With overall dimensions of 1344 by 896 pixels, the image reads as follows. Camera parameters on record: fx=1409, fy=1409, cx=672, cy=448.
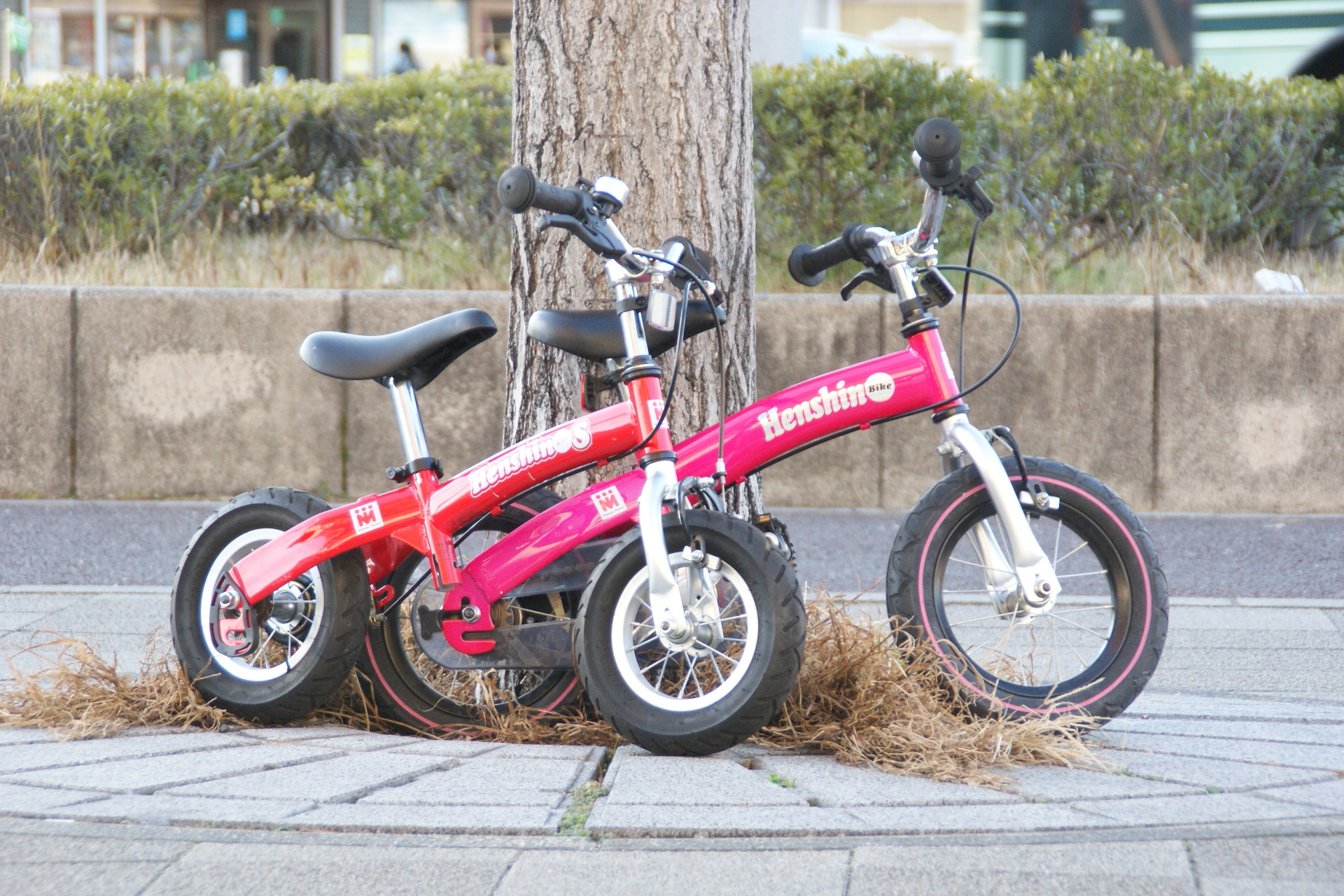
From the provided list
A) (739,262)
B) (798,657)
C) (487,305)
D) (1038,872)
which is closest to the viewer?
(1038,872)

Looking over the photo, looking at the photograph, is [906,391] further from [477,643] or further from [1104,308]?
[1104,308]

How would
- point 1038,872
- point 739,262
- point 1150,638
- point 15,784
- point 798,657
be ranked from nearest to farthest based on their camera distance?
point 1038,872 → point 15,784 → point 798,657 → point 1150,638 → point 739,262

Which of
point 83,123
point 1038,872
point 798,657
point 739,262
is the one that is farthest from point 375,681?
point 83,123

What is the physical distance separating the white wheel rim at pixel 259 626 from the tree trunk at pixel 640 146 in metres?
0.79

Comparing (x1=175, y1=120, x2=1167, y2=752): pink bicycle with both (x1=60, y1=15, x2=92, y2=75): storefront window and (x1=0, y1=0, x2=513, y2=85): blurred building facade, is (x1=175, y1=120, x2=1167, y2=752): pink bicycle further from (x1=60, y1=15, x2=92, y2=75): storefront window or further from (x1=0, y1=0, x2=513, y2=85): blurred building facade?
(x1=60, y1=15, x2=92, y2=75): storefront window

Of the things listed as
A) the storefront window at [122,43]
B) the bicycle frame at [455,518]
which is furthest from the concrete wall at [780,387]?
the storefront window at [122,43]

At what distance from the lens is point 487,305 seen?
6.84 meters

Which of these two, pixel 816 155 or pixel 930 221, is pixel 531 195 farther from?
pixel 816 155

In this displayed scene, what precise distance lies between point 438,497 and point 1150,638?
5.62 feet

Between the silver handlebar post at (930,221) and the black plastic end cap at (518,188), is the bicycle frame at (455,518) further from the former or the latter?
the silver handlebar post at (930,221)

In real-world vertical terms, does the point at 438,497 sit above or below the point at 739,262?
below

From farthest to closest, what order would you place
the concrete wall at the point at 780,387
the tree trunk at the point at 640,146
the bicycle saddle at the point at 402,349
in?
1. the concrete wall at the point at 780,387
2. the tree trunk at the point at 640,146
3. the bicycle saddle at the point at 402,349

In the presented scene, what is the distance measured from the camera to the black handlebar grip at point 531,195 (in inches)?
113

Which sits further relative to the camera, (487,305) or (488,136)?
(488,136)
